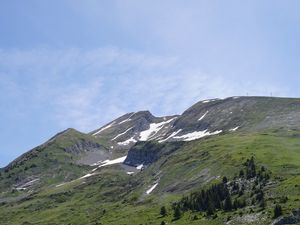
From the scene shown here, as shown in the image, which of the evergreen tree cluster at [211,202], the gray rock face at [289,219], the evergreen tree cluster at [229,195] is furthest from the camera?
the evergreen tree cluster at [211,202]

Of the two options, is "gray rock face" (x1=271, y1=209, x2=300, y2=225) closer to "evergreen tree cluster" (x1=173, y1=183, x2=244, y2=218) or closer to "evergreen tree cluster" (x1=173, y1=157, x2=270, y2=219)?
"evergreen tree cluster" (x1=173, y1=157, x2=270, y2=219)

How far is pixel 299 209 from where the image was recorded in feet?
404

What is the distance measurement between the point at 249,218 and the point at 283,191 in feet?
82.4

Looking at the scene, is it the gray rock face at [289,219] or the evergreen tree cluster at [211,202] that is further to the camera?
the evergreen tree cluster at [211,202]

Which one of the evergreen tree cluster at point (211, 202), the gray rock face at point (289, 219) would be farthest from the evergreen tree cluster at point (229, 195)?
the gray rock face at point (289, 219)

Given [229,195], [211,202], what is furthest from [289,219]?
[229,195]

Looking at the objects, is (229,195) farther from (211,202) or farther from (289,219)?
(289,219)

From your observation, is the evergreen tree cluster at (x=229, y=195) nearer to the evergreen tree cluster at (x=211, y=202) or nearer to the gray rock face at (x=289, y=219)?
the evergreen tree cluster at (x=211, y=202)

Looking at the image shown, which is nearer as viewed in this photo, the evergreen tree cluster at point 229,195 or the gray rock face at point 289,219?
the gray rock face at point 289,219

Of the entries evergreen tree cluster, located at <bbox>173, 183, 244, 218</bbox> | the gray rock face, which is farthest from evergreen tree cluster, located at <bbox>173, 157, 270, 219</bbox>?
the gray rock face

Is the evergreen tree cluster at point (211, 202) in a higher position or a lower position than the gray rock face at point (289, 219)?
higher

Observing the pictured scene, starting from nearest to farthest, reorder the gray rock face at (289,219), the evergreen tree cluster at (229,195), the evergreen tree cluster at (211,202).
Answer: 1. the gray rock face at (289,219)
2. the evergreen tree cluster at (229,195)
3. the evergreen tree cluster at (211,202)

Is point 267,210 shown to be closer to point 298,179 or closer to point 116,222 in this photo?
point 298,179

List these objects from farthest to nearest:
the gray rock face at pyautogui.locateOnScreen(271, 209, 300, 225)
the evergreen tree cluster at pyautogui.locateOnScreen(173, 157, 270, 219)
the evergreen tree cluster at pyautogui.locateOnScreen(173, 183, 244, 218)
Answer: the evergreen tree cluster at pyautogui.locateOnScreen(173, 183, 244, 218) < the evergreen tree cluster at pyautogui.locateOnScreen(173, 157, 270, 219) < the gray rock face at pyautogui.locateOnScreen(271, 209, 300, 225)
